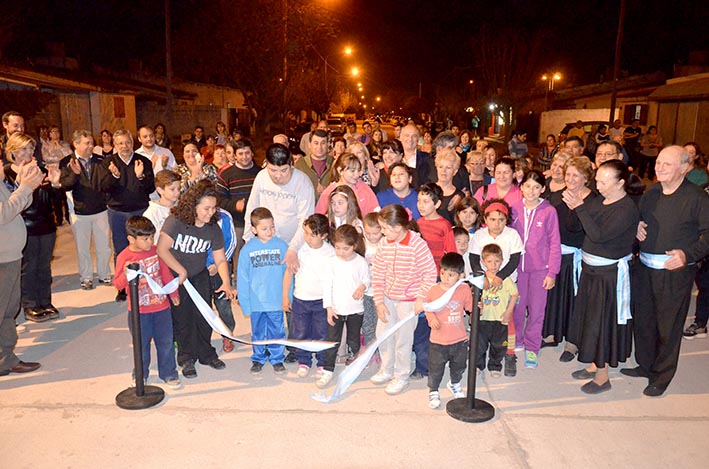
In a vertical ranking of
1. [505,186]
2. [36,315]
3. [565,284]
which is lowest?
[36,315]

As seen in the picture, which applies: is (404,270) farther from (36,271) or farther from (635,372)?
(36,271)

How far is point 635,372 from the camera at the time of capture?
17.3 feet

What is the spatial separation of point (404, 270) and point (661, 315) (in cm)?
226

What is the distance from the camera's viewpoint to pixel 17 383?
507 cm

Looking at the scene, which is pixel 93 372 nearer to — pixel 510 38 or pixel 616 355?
pixel 616 355

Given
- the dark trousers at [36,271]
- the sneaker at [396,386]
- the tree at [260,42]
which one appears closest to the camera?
the sneaker at [396,386]

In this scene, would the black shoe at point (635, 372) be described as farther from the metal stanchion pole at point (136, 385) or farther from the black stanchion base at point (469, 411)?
the metal stanchion pole at point (136, 385)

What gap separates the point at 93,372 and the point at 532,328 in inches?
165

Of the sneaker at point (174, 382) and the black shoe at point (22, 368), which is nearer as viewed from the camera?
the sneaker at point (174, 382)

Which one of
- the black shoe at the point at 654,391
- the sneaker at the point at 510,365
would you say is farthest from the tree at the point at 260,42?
the black shoe at the point at 654,391

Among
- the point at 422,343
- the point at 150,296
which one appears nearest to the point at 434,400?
the point at 422,343

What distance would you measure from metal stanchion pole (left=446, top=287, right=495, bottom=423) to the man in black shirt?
152cm

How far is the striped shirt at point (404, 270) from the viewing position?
4.80 meters

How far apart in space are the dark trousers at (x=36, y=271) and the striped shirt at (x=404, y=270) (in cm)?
417
